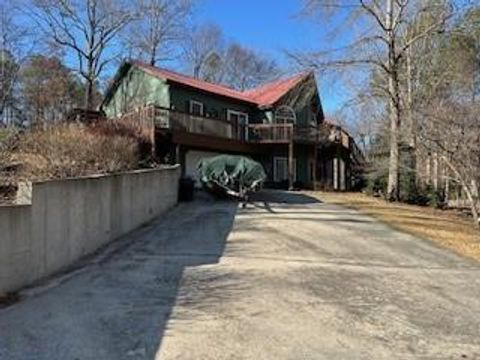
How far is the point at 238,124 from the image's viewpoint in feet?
109

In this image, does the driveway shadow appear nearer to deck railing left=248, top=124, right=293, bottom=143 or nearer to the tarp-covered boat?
the tarp-covered boat

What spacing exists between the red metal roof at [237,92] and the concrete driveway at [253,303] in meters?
17.8

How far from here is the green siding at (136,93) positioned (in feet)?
107

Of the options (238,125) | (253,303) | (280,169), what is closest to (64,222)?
(253,303)

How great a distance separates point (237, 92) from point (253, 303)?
32592 mm

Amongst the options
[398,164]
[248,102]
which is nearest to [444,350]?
[398,164]

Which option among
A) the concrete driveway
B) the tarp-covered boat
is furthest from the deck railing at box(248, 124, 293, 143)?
the concrete driveway

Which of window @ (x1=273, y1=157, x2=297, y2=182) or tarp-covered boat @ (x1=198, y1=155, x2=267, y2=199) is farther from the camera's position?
window @ (x1=273, y1=157, x2=297, y2=182)

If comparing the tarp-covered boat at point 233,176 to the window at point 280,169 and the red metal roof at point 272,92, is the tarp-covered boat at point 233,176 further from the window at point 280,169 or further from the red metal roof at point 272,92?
the red metal roof at point 272,92

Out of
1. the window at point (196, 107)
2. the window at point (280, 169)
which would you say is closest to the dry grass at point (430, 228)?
the window at point (280, 169)

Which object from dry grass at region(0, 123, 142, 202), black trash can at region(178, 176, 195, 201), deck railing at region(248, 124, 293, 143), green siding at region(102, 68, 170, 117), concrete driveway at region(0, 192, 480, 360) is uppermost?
green siding at region(102, 68, 170, 117)

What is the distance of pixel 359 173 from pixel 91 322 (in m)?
34.5

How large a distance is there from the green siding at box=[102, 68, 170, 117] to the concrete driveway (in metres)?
17.4

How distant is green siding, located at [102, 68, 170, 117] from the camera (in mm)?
32469
